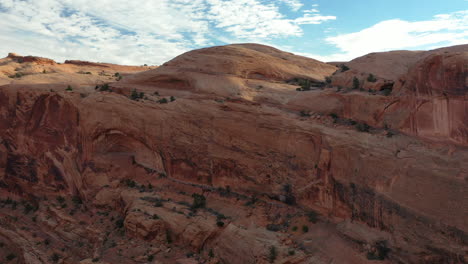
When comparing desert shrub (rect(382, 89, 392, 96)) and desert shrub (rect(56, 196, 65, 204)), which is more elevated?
desert shrub (rect(382, 89, 392, 96))

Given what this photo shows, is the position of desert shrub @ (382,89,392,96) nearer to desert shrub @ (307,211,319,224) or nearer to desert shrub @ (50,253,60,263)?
desert shrub @ (307,211,319,224)

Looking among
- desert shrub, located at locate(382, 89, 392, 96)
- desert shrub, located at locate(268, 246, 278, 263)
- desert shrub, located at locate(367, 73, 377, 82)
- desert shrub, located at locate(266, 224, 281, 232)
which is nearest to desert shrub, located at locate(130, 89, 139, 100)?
desert shrub, located at locate(266, 224, 281, 232)

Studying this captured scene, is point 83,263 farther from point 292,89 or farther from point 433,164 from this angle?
point 433,164

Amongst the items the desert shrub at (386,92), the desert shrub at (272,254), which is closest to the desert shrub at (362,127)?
the desert shrub at (386,92)

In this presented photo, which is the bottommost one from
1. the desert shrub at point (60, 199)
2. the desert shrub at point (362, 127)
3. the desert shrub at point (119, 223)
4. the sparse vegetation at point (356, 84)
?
the desert shrub at point (119, 223)

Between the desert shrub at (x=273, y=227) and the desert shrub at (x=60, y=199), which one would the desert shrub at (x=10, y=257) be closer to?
the desert shrub at (x=60, y=199)

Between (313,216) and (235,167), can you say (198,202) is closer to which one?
(235,167)
